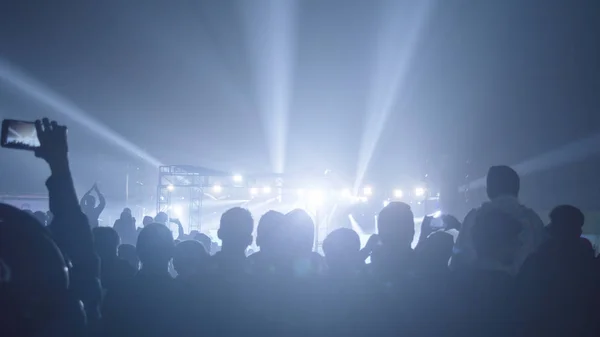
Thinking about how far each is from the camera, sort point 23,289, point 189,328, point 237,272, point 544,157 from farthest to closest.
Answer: point 544,157
point 237,272
point 189,328
point 23,289

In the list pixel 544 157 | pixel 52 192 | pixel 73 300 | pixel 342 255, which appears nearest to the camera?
pixel 73 300

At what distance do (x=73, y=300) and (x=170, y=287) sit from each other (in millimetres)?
1648

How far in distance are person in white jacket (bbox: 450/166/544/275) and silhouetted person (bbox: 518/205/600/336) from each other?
0.24 m

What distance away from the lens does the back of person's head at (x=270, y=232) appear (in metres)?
3.58

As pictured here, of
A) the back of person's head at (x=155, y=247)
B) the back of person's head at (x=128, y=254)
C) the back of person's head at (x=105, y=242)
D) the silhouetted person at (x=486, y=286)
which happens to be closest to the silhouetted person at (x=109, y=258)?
the back of person's head at (x=105, y=242)

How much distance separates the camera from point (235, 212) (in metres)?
3.75

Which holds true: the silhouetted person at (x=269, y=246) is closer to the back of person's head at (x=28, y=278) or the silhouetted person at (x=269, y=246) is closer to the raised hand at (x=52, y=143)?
the raised hand at (x=52, y=143)

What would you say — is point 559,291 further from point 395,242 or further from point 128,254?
point 128,254

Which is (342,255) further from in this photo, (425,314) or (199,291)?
(199,291)

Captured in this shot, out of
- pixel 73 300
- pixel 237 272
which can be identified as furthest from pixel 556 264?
pixel 73 300

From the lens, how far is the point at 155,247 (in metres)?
3.93

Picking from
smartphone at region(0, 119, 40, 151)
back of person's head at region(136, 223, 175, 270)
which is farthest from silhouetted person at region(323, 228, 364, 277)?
smartphone at region(0, 119, 40, 151)

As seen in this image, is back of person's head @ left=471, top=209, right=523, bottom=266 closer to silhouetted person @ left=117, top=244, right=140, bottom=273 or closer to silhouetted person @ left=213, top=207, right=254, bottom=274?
silhouetted person @ left=213, top=207, right=254, bottom=274

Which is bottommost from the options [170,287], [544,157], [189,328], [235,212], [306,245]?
[189,328]
